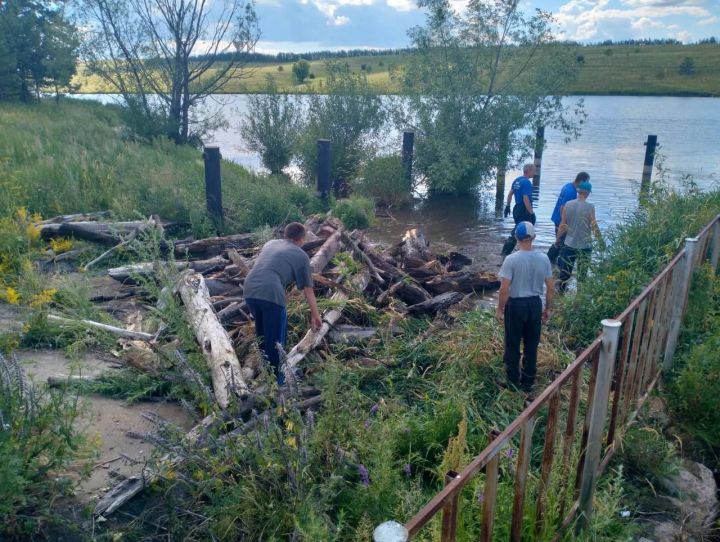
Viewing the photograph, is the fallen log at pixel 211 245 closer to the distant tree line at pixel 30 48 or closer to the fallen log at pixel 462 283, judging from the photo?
the fallen log at pixel 462 283

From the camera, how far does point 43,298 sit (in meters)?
6.96

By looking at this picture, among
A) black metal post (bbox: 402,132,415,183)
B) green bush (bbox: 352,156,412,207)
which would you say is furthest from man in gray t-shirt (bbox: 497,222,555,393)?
black metal post (bbox: 402,132,415,183)

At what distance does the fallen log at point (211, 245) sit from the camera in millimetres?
9750

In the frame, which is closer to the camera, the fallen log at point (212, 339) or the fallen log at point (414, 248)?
the fallen log at point (212, 339)

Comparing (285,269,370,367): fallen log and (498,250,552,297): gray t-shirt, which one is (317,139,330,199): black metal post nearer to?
(285,269,370,367): fallen log

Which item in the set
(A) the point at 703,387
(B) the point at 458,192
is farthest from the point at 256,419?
(B) the point at 458,192

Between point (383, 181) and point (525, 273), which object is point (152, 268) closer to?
point (525, 273)

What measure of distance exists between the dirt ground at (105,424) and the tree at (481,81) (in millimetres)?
13271

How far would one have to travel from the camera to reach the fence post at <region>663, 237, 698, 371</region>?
16.7 ft

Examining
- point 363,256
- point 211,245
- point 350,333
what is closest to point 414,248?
point 363,256

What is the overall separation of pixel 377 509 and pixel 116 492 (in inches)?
70.7

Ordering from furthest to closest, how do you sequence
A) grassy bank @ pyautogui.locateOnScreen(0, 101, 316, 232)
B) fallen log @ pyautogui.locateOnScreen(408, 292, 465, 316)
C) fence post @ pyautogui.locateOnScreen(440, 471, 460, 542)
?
1. grassy bank @ pyautogui.locateOnScreen(0, 101, 316, 232)
2. fallen log @ pyautogui.locateOnScreen(408, 292, 465, 316)
3. fence post @ pyautogui.locateOnScreen(440, 471, 460, 542)

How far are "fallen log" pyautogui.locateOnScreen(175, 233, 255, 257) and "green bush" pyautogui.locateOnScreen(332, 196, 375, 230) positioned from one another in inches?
167

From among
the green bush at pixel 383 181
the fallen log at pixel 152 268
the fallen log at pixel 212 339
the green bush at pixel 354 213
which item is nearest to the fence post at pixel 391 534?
the fallen log at pixel 212 339
